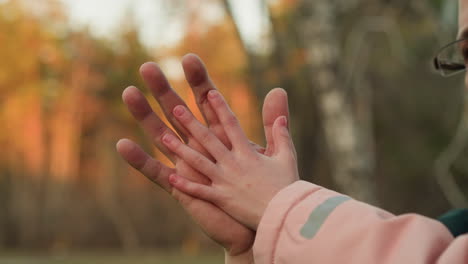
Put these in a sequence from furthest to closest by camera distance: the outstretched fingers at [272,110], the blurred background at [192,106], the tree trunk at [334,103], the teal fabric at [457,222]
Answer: the blurred background at [192,106]
the tree trunk at [334,103]
the teal fabric at [457,222]
the outstretched fingers at [272,110]

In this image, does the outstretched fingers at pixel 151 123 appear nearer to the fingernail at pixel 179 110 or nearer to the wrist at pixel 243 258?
the fingernail at pixel 179 110

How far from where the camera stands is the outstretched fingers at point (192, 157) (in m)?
1.24

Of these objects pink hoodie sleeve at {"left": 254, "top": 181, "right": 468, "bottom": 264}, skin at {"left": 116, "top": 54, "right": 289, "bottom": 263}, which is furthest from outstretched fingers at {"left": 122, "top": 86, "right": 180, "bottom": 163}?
pink hoodie sleeve at {"left": 254, "top": 181, "right": 468, "bottom": 264}

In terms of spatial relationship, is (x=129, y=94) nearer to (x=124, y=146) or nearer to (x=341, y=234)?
(x=124, y=146)

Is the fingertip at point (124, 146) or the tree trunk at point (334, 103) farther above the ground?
the fingertip at point (124, 146)

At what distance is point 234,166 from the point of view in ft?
3.99

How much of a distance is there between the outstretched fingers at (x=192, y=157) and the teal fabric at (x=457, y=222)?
0.51 m

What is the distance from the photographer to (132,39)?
25859mm

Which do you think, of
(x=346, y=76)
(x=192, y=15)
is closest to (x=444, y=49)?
(x=346, y=76)

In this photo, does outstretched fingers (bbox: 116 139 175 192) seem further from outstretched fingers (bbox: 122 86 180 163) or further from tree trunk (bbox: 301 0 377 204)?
tree trunk (bbox: 301 0 377 204)

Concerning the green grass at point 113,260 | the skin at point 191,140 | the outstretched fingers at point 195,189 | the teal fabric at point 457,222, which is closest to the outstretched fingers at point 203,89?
the skin at point 191,140

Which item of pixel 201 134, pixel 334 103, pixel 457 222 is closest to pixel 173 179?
pixel 201 134

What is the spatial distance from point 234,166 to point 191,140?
0.13 meters

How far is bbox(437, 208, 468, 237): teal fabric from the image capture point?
139 centimetres
